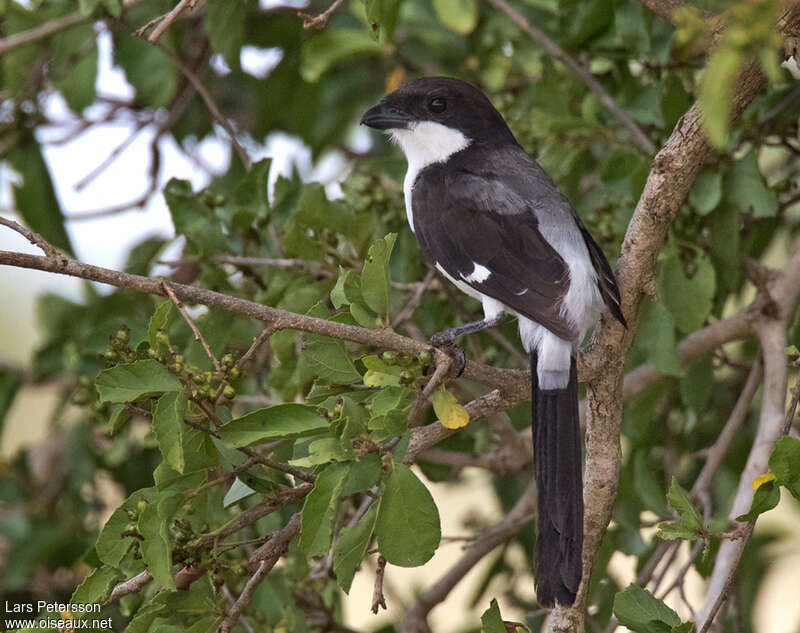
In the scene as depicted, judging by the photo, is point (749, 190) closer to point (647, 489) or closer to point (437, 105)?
point (647, 489)

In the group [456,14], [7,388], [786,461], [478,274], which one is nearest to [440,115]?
[456,14]

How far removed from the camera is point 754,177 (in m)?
2.95

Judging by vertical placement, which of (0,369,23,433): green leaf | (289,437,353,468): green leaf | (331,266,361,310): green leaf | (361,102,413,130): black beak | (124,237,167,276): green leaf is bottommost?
(0,369,23,433): green leaf

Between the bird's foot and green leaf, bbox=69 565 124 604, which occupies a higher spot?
the bird's foot

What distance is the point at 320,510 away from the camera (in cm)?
207

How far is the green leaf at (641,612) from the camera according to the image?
212cm

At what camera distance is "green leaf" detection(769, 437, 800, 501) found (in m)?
2.05

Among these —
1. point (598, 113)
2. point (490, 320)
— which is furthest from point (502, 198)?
point (598, 113)

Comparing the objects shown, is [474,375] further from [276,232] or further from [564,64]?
[564,64]

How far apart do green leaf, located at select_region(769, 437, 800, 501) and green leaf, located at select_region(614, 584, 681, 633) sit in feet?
1.17

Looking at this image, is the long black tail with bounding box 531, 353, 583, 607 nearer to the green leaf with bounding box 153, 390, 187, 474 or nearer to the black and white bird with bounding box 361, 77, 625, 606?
the black and white bird with bounding box 361, 77, 625, 606

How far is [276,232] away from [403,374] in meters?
1.14

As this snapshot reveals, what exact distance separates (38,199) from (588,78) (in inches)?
79.2

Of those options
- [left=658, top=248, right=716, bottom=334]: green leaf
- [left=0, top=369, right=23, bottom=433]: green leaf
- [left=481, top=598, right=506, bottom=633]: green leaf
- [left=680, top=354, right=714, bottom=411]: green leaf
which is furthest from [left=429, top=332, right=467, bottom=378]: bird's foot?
[left=0, top=369, right=23, bottom=433]: green leaf
